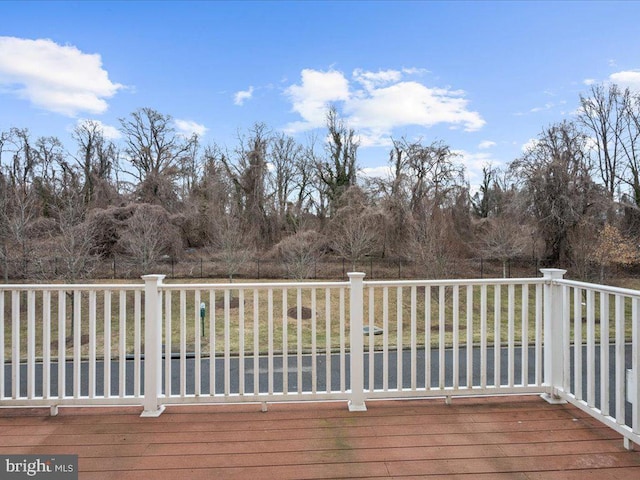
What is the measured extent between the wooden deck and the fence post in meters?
Answer: 0.10

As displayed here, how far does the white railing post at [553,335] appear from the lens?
8.66ft

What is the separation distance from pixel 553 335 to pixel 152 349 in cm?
279

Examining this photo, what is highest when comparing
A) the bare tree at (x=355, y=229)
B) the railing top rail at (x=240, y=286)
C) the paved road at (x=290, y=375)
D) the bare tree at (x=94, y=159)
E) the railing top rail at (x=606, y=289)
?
the bare tree at (x=94, y=159)

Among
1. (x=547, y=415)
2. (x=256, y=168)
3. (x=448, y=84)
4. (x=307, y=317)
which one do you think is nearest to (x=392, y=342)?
(x=307, y=317)

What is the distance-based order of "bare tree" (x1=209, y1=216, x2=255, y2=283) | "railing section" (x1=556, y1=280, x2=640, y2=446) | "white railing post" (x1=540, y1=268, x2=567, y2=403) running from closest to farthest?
"railing section" (x1=556, y1=280, x2=640, y2=446) < "white railing post" (x1=540, y1=268, x2=567, y2=403) < "bare tree" (x1=209, y1=216, x2=255, y2=283)

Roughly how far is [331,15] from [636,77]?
15.5 m

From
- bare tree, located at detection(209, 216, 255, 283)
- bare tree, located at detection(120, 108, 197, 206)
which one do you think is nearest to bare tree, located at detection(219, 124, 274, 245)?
bare tree, located at detection(209, 216, 255, 283)

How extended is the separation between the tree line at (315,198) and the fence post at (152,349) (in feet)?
31.9

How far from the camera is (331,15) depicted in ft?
28.2

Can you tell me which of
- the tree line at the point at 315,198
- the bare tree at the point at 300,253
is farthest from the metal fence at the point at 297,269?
the tree line at the point at 315,198

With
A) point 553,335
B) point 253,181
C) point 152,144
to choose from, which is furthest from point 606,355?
point 152,144

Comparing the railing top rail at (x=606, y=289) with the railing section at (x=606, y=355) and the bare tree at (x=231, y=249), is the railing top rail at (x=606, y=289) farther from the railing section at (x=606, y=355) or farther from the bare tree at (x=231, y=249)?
the bare tree at (x=231, y=249)

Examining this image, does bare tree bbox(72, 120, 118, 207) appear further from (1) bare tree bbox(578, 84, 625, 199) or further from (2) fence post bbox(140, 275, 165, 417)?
(1) bare tree bbox(578, 84, 625, 199)

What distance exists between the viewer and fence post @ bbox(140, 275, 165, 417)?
8.13ft
